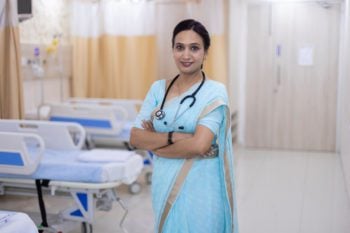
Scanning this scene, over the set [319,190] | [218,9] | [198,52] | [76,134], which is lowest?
[319,190]

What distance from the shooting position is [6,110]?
4012 mm

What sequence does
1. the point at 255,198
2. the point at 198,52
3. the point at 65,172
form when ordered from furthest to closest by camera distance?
the point at 255,198 → the point at 65,172 → the point at 198,52

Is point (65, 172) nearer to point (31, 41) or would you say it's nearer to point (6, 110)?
point (6, 110)

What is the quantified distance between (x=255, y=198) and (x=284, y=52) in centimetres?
272

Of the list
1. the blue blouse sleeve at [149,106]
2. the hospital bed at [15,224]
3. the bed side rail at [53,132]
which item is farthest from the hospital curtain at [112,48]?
the hospital bed at [15,224]

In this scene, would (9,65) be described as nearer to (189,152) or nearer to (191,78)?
(191,78)

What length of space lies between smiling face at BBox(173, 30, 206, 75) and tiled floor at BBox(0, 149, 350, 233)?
193 centimetres

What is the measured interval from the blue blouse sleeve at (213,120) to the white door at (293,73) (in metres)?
4.75

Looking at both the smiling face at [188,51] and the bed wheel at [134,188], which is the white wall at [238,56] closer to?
the bed wheel at [134,188]

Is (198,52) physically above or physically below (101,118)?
above

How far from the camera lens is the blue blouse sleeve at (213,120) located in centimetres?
192

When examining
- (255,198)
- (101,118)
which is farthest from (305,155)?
(101,118)

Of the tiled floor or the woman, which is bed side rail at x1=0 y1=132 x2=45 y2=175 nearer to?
the tiled floor

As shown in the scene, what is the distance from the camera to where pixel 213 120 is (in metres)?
1.93
